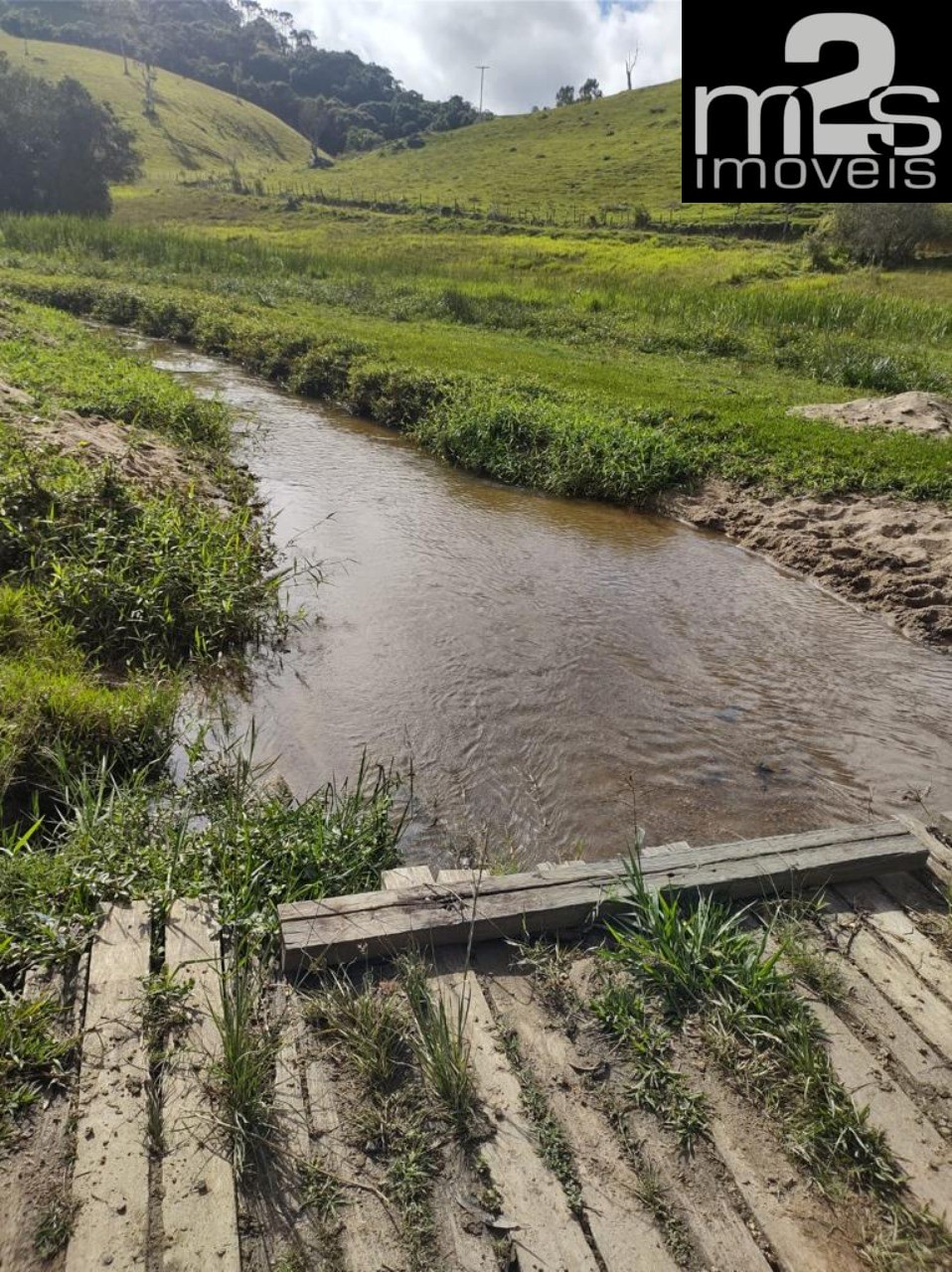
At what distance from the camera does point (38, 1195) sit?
8.29 feet

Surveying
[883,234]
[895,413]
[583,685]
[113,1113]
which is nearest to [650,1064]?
[113,1113]

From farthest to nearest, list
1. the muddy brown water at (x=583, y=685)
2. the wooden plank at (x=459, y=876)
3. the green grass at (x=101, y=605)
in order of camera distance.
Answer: the muddy brown water at (x=583, y=685), the green grass at (x=101, y=605), the wooden plank at (x=459, y=876)

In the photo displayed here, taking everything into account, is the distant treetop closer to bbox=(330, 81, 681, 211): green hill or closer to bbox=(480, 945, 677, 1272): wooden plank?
bbox=(330, 81, 681, 211): green hill

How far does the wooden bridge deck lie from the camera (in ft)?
8.03

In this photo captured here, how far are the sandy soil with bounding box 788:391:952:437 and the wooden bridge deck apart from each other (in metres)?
11.5

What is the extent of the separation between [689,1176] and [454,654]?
212 inches

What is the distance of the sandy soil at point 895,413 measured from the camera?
42.6 feet

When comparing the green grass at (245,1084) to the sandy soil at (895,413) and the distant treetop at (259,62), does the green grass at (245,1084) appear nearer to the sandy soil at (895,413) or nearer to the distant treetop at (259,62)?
the sandy soil at (895,413)

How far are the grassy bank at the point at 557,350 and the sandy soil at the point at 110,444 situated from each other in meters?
4.77

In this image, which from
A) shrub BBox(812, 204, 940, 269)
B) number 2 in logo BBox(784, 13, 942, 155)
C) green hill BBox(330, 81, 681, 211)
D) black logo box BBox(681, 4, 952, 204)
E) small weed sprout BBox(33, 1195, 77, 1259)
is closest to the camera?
small weed sprout BBox(33, 1195, 77, 1259)

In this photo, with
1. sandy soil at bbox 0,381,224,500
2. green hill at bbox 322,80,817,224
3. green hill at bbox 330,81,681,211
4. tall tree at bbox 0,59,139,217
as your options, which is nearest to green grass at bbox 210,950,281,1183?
sandy soil at bbox 0,381,224,500

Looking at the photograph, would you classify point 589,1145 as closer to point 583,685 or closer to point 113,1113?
point 113,1113

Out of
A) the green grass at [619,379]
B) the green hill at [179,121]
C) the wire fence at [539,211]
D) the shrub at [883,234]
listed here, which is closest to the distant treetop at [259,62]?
the green hill at [179,121]

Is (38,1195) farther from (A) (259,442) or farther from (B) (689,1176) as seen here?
(A) (259,442)
